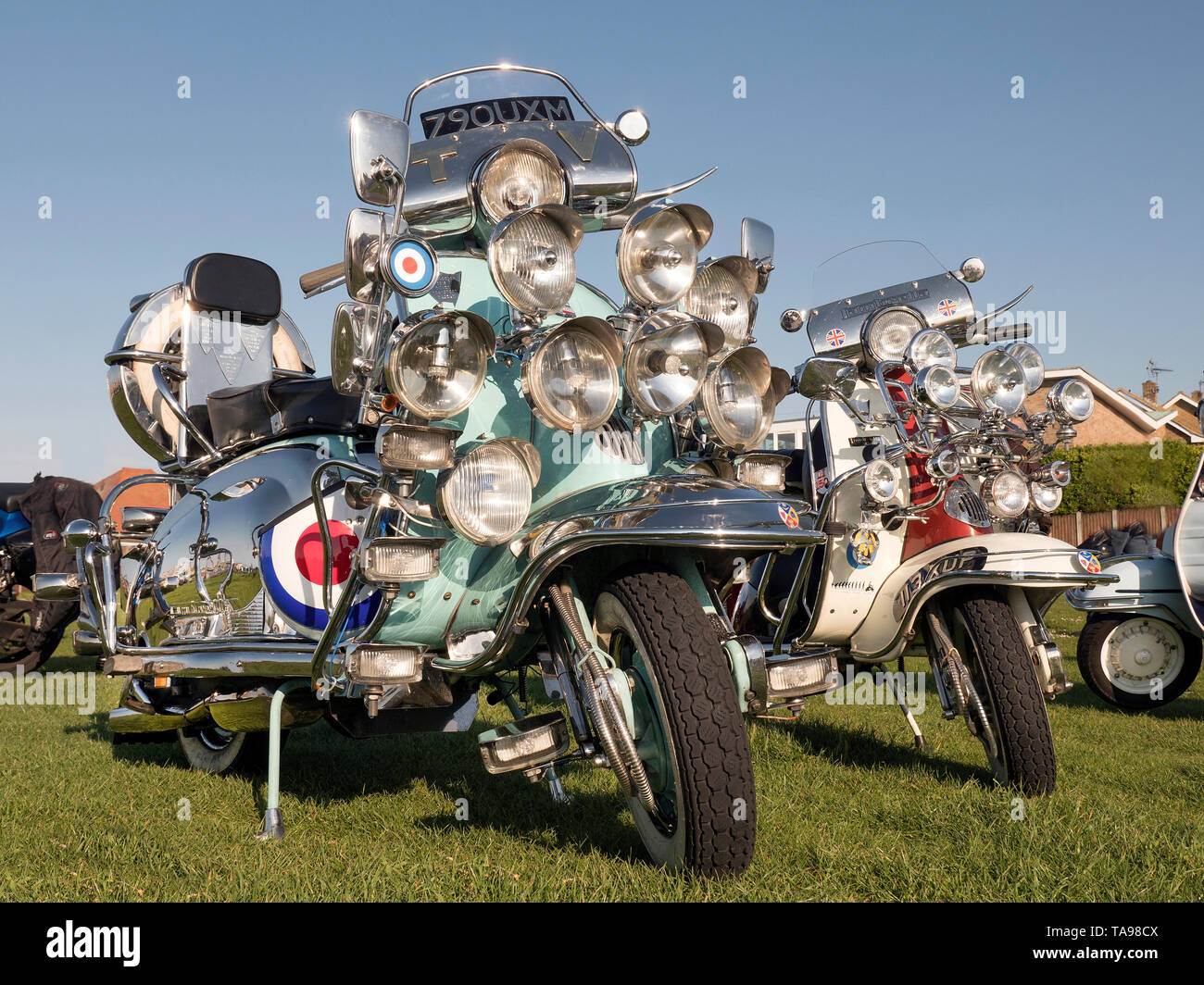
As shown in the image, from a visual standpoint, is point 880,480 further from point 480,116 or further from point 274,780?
point 274,780

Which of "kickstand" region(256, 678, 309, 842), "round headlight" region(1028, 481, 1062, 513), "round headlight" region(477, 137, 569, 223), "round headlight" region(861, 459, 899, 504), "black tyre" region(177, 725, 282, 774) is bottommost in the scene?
"black tyre" region(177, 725, 282, 774)

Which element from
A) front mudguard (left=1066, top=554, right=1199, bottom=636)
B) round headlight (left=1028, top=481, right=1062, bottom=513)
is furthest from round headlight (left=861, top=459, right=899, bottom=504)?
front mudguard (left=1066, top=554, right=1199, bottom=636)

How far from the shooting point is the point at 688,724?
2307 mm

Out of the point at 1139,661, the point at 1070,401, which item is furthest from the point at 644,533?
the point at 1139,661

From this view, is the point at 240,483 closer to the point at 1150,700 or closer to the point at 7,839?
the point at 7,839

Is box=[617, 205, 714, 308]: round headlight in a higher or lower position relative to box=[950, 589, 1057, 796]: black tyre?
higher

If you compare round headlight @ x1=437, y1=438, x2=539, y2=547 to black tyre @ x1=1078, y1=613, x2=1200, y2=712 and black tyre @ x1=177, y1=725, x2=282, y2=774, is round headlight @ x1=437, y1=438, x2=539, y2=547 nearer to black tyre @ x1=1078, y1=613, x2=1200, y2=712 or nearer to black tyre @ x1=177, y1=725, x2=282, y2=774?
black tyre @ x1=177, y1=725, x2=282, y2=774

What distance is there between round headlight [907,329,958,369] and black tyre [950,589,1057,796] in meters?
1.17

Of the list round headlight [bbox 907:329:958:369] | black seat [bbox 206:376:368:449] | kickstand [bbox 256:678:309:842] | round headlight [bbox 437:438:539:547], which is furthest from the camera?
round headlight [bbox 907:329:958:369]

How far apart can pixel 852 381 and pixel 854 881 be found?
2453 millimetres

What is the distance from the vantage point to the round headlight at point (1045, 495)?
432 centimetres

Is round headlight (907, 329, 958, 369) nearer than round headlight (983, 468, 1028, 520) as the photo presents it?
No

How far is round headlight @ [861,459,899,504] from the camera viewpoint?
155 inches

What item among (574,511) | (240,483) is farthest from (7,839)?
(574,511)
